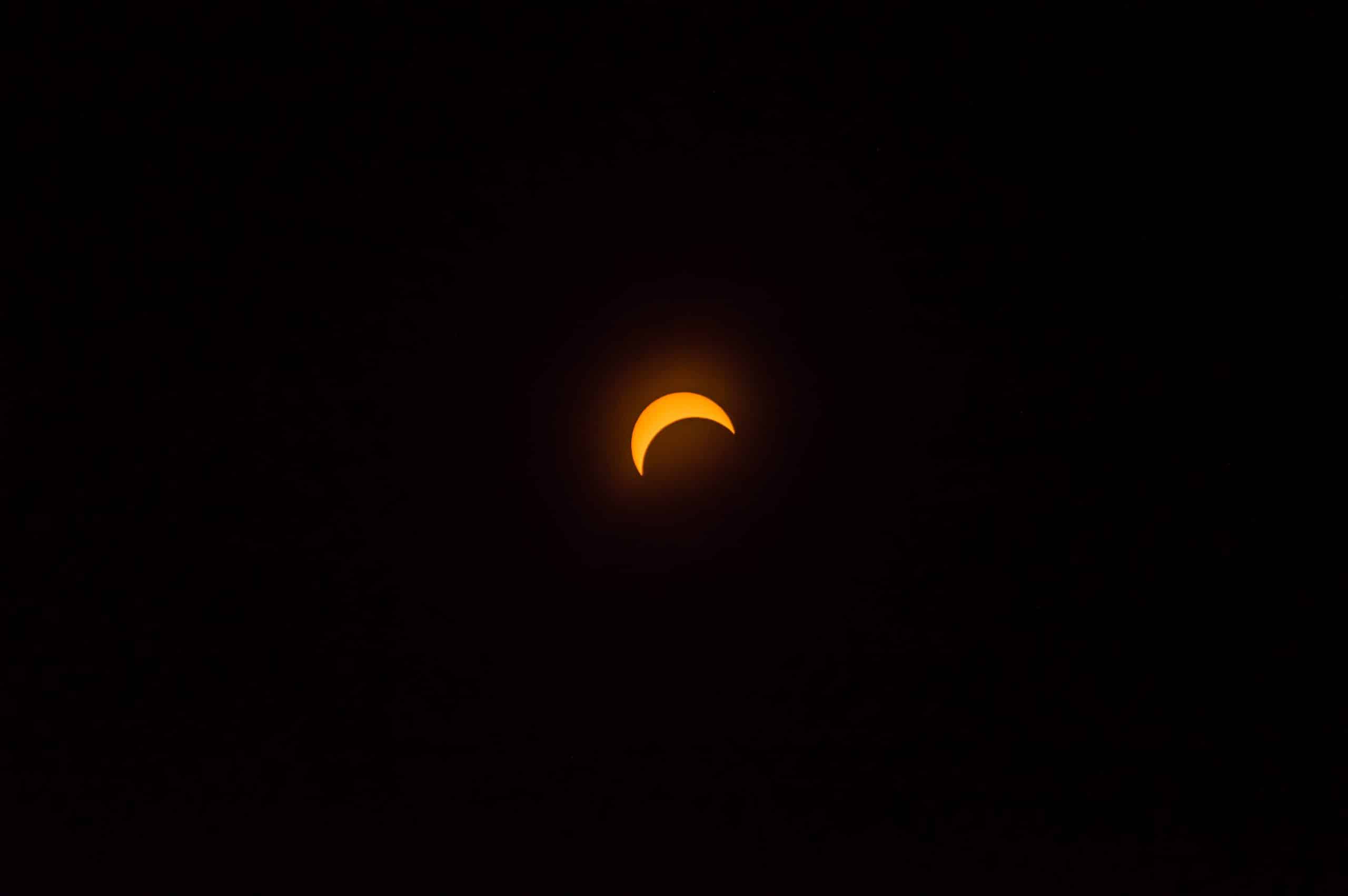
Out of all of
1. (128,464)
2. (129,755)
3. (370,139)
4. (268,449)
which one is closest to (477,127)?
(370,139)

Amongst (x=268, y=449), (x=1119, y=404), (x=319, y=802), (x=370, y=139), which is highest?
(x=370, y=139)

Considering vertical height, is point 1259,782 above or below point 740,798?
below

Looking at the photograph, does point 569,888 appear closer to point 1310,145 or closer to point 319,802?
point 319,802
